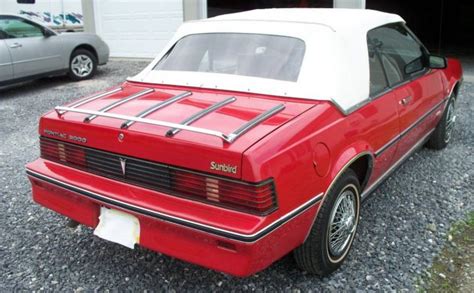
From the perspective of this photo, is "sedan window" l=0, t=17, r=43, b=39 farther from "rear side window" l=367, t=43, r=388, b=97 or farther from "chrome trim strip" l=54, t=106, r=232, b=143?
"rear side window" l=367, t=43, r=388, b=97

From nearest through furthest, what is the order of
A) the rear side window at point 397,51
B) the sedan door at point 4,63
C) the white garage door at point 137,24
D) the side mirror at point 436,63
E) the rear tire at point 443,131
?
the rear side window at point 397,51 → the side mirror at point 436,63 → the rear tire at point 443,131 → the sedan door at point 4,63 → the white garage door at point 137,24

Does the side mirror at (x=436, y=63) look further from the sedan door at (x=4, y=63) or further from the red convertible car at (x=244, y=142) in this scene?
the sedan door at (x=4, y=63)

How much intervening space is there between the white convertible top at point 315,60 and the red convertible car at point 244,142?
1cm

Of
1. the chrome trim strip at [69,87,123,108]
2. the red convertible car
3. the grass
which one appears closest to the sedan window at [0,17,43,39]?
the red convertible car

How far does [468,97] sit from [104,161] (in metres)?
6.15

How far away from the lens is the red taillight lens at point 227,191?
2203 mm

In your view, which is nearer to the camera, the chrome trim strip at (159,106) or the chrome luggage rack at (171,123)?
the chrome luggage rack at (171,123)

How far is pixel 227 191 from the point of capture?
2266 mm

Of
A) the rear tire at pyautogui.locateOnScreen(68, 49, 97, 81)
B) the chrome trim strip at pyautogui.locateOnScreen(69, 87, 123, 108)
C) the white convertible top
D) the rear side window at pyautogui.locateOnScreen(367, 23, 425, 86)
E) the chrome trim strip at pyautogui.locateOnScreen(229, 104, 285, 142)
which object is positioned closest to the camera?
the chrome trim strip at pyautogui.locateOnScreen(229, 104, 285, 142)

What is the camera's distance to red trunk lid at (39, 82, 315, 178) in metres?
2.29

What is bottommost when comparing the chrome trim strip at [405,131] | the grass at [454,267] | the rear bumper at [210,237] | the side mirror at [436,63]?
the grass at [454,267]

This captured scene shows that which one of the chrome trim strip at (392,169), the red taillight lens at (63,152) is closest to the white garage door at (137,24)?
the chrome trim strip at (392,169)

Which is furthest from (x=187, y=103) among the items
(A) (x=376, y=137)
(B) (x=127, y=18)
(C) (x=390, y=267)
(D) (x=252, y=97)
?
(B) (x=127, y=18)

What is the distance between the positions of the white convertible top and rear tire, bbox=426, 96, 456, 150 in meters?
1.58
